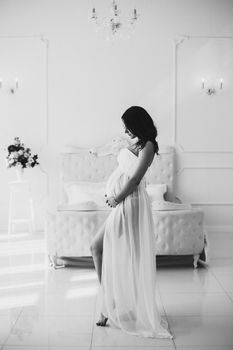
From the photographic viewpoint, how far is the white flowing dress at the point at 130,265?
11.1ft

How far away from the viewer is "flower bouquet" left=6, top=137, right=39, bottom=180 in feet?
24.5

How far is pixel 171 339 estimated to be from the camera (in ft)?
10.6

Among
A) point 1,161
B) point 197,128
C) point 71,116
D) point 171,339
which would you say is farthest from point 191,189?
point 171,339

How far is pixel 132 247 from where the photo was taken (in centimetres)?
342

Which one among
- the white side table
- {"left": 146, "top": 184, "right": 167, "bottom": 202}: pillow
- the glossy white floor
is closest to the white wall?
the white side table

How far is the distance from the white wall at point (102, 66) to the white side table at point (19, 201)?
17cm

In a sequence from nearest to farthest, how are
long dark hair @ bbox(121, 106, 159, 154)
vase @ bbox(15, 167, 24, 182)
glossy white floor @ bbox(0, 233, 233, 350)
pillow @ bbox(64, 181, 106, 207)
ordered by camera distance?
glossy white floor @ bbox(0, 233, 233, 350)
long dark hair @ bbox(121, 106, 159, 154)
pillow @ bbox(64, 181, 106, 207)
vase @ bbox(15, 167, 24, 182)

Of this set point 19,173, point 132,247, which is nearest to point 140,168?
point 132,247

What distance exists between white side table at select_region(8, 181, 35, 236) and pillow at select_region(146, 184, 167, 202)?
73.4 inches

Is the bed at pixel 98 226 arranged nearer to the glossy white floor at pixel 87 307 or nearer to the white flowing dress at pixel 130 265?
the glossy white floor at pixel 87 307

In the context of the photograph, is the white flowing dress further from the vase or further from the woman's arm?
the vase

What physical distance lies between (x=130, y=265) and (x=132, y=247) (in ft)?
0.41

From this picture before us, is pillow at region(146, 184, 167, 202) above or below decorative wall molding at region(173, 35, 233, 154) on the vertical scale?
below

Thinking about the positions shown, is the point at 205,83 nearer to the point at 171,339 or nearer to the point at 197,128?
the point at 197,128
